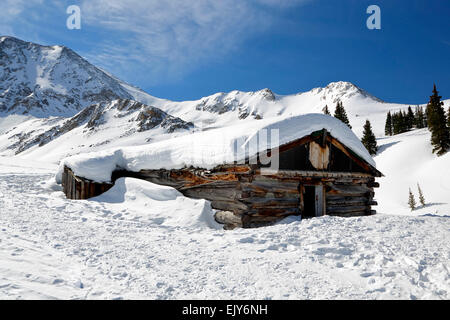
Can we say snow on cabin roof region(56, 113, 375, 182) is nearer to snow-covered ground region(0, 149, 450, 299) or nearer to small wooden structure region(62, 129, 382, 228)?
small wooden structure region(62, 129, 382, 228)

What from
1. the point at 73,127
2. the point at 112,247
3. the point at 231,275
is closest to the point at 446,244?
the point at 231,275

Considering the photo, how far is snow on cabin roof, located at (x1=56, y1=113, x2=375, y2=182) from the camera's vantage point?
7809 millimetres

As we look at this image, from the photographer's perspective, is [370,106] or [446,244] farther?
[370,106]

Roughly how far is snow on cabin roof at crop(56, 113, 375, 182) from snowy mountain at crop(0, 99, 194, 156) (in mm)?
37260

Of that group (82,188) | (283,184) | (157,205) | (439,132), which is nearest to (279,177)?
(283,184)

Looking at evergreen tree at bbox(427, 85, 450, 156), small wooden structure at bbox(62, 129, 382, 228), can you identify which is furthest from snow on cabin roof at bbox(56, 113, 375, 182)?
evergreen tree at bbox(427, 85, 450, 156)

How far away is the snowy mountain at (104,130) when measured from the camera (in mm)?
51719

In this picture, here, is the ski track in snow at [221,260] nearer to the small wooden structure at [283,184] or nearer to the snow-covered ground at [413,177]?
the small wooden structure at [283,184]

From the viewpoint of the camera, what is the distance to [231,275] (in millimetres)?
3705

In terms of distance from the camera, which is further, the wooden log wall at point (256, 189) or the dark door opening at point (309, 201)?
the dark door opening at point (309, 201)

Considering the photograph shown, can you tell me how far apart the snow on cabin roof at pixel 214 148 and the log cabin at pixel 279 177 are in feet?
0.13

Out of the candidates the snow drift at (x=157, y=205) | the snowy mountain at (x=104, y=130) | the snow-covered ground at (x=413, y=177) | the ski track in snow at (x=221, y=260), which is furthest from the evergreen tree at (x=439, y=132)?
the snowy mountain at (x=104, y=130)
